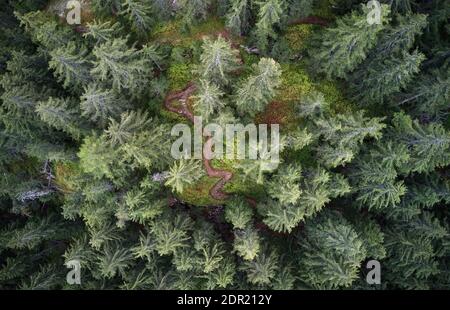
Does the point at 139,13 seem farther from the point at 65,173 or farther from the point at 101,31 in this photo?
the point at 65,173

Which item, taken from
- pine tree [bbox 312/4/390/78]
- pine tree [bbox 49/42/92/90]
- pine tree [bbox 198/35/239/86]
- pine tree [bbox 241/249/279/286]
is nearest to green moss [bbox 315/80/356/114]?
pine tree [bbox 312/4/390/78]

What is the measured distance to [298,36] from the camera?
1084 inches

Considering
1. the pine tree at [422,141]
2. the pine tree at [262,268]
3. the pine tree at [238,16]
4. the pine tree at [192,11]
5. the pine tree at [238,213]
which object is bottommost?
the pine tree at [262,268]

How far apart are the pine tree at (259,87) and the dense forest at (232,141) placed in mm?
97

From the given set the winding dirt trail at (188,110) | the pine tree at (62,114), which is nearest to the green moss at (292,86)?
the winding dirt trail at (188,110)

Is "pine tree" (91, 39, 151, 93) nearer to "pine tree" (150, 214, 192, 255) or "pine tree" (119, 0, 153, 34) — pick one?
"pine tree" (119, 0, 153, 34)

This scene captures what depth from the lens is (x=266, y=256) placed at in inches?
993

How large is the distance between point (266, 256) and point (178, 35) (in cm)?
1417

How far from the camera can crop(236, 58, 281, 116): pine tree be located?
21734 mm

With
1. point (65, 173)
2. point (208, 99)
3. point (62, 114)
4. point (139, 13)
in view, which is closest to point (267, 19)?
point (208, 99)

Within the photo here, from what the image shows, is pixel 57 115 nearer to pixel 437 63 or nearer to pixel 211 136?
pixel 211 136

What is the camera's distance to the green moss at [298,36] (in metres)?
27.4

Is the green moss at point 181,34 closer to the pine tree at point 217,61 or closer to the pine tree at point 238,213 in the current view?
the pine tree at point 217,61

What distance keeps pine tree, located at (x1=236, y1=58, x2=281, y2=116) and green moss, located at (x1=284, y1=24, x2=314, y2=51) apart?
4.75 metres
